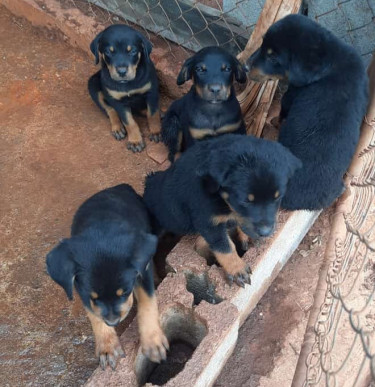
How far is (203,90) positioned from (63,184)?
4.70 ft

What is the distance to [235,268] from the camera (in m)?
2.94

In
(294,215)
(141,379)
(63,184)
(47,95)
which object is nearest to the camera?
(141,379)

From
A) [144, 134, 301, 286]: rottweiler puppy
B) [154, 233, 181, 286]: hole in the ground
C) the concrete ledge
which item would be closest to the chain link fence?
the concrete ledge

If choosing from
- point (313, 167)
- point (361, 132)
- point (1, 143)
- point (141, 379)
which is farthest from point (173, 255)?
point (1, 143)

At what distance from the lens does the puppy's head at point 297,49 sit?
318cm

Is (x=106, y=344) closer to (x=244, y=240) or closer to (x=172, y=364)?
(x=172, y=364)

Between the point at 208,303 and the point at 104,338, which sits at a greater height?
the point at 208,303

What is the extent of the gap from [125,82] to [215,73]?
3.11ft

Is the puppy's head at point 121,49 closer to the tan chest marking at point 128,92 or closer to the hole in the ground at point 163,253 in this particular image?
the tan chest marking at point 128,92

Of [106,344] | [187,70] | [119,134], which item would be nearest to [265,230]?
[106,344]

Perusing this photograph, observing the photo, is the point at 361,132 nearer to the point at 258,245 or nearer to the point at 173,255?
the point at 258,245

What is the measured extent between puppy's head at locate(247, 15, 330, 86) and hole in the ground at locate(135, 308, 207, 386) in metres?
1.60

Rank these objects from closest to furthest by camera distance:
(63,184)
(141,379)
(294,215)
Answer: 1. (141,379)
2. (294,215)
3. (63,184)

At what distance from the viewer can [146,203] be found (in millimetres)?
3365
